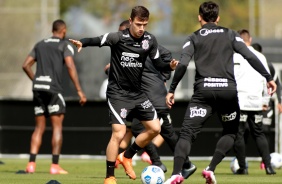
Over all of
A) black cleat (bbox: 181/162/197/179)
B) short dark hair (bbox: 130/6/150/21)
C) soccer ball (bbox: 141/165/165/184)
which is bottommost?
black cleat (bbox: 181/162/197/179)

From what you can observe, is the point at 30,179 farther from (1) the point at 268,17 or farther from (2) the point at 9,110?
(1) the point at 268,17

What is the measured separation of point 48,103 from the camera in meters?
18.0

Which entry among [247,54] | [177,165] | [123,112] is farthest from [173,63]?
[177,165]

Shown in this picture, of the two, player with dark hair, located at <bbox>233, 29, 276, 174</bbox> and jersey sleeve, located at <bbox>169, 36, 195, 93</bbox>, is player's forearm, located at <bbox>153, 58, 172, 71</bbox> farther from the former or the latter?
player with dark hair, located at <bbox>233, 29, 276, 174</bbox>

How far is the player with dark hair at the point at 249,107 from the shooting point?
17.3m

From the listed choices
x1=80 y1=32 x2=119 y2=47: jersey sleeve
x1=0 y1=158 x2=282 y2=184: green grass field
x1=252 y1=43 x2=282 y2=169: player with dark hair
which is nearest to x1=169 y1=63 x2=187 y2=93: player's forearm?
x1=80 y1=32 x2=119 y2=47: jersey sleeve

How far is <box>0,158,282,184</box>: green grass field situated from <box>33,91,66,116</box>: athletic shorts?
41.6 inches

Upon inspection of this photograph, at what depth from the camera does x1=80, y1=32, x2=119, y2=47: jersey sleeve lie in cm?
1362

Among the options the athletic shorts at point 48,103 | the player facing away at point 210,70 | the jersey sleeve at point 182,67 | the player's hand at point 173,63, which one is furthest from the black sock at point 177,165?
the athletic shorts at point 48,103

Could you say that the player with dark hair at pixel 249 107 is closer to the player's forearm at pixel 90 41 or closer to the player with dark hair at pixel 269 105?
the player with dark hair at pixel 269 105

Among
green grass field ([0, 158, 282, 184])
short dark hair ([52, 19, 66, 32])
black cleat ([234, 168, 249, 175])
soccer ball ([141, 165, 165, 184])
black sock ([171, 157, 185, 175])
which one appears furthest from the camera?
short dark hair ([52, 19, 66, 32])

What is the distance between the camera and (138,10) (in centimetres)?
1374

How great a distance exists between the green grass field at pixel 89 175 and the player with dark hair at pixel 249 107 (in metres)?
0.34

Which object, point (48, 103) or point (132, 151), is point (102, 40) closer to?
point (132, 151)
